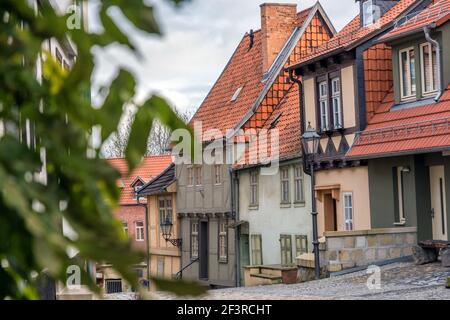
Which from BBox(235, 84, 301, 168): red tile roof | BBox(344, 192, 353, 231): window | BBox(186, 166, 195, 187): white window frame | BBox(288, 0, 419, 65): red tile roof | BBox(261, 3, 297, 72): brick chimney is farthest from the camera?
BBox(186, 166, 195, 187): white window frame

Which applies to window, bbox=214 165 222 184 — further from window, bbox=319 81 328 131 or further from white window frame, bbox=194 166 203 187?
window, bbox=319 81 328 131

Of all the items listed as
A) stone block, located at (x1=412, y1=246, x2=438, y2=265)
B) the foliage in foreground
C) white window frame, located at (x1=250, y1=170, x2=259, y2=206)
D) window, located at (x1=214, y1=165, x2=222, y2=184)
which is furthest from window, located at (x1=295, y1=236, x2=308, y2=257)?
the foliage in foreground

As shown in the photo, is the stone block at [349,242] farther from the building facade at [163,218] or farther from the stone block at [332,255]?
the building facade at [163,218]

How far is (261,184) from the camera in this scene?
37.0 meters

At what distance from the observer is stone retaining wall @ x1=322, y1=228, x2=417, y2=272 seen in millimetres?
25766

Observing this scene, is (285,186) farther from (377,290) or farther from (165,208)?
(377,290)

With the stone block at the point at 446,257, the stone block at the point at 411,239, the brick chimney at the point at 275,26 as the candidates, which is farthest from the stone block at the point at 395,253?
the brick chimney at the point at 275,26

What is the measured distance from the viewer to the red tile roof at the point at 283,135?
34688 millimetres

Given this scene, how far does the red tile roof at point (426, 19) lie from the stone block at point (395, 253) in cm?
484

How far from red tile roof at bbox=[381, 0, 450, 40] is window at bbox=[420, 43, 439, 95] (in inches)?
21.6

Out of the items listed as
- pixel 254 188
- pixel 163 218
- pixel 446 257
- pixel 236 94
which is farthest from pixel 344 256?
pixel 163 218
